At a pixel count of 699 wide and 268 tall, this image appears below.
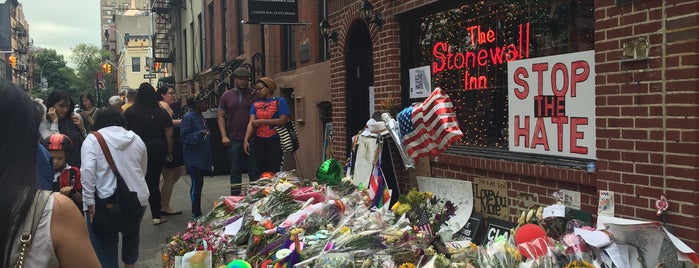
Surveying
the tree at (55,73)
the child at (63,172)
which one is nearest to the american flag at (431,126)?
the child at (63,172)

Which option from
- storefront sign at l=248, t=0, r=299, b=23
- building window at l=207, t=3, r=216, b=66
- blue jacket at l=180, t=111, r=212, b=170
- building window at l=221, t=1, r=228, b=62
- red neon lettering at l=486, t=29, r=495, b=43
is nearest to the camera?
red neon lettering at l=486, t=29, r=495, b=43

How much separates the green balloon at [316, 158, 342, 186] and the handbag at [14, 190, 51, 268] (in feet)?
13.5

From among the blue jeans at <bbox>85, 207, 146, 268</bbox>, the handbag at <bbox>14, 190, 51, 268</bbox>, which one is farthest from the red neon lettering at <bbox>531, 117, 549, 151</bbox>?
the handbag at <bbox>14, 190, 51, 268</bbox>

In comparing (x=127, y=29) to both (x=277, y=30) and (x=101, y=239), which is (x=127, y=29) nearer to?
(x=277, y=30)

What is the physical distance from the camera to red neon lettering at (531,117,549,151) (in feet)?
14.8

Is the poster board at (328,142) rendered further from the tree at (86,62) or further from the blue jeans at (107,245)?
the tree at (86,62)

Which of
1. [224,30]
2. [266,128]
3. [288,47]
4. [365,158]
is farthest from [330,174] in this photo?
[224,30]

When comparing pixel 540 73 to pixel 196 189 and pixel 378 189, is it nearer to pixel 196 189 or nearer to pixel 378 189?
pixel 378 189

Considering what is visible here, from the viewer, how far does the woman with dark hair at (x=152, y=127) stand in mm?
7062

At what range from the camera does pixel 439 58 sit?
19.2 ft

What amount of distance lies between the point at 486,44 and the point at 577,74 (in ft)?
3.82

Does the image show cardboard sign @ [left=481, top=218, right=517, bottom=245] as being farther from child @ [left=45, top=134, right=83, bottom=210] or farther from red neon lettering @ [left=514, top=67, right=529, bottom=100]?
child @ [left=45, top=134, right=83, bottom=210]

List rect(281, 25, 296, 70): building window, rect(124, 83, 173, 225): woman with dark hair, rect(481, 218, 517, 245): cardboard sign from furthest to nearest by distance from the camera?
1. rect(281, 25, 296, 70): building window
2. rect(124, 83, 173, 225): woman with dark hair
3. rect(481, 218, 517, 245): cardboard sign

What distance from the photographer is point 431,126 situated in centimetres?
498
